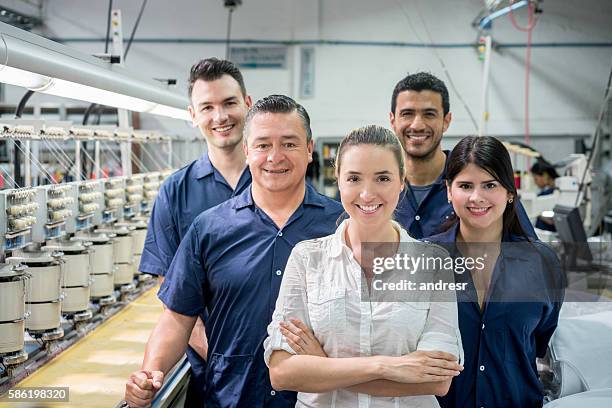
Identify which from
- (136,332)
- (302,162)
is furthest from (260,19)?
(302,162)

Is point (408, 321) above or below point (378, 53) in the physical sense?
below

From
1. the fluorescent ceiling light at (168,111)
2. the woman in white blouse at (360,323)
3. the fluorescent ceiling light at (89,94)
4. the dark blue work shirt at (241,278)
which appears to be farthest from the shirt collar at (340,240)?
the fluorescent ceiling light at (168,111)

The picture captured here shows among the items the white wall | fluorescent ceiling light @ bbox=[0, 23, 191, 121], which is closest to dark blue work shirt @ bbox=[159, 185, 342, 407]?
fluorescent ceiling light @ bbox=[0, 23, 191, 121]

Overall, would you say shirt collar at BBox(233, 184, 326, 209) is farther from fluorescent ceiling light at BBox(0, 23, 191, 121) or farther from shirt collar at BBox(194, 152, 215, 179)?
fluorescent ceiling light at BBox(0, 23, 191, 121)

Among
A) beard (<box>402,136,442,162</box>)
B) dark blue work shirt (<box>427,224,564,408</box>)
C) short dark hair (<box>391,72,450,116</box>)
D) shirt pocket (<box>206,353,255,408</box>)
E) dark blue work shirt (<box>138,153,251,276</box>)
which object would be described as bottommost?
shirt pocket (<box>206,353,255,408</box>)

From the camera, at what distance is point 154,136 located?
580 cm

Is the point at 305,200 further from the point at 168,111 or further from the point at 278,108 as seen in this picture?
the point at 168,111

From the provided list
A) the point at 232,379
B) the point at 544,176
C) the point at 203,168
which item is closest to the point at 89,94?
the point at 203,168

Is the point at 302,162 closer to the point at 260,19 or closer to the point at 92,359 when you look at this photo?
the point at 92,359

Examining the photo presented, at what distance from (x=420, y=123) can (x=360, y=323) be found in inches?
40.3

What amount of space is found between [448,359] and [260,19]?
337 inches

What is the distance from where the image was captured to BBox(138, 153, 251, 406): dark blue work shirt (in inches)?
90.8

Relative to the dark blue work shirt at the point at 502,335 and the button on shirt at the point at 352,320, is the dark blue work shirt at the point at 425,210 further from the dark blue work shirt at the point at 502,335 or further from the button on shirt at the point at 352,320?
the button on shirt at the point at 352,320

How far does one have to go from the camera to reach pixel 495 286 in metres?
1.74
